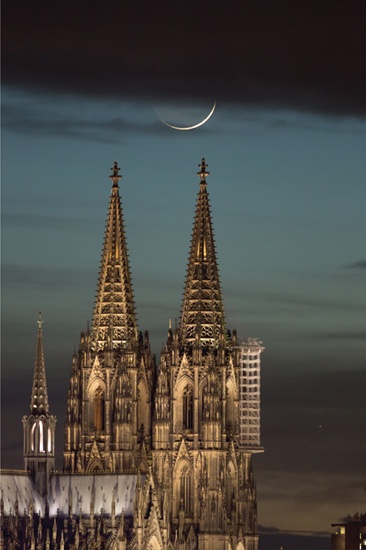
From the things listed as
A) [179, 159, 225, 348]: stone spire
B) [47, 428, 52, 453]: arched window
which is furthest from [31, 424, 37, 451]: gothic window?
[179, 159, 225, 348]: stone spire

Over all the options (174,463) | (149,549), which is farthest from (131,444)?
(149,549)

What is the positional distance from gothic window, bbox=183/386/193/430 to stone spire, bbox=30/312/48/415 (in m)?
11.0

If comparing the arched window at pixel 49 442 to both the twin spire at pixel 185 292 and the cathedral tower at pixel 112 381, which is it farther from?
the twin spire at pixel 185 292

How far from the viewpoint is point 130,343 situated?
121 metres

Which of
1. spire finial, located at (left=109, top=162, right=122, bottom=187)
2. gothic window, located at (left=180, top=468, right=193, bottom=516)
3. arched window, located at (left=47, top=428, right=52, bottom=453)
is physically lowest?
gothic window, located at (left=180, top=468, right=193, bottom=516)

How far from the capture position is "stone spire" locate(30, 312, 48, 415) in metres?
117

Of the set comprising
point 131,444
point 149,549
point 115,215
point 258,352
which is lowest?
point 149,549

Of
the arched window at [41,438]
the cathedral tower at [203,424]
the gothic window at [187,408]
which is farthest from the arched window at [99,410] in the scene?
the gothic window at [187,408]

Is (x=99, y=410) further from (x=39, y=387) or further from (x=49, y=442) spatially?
(x=49, y=442)

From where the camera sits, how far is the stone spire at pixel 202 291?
120 m

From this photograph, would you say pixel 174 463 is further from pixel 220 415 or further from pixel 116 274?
pixel 116 274

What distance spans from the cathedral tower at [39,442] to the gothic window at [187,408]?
1045 centimetres

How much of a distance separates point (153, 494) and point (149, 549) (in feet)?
13.6

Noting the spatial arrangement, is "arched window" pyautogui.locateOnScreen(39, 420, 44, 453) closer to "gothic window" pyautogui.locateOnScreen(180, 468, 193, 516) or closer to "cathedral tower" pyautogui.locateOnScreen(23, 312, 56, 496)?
"cathedral tower" pyautogui.locateOnScreen(23, 312, 56, 496)
